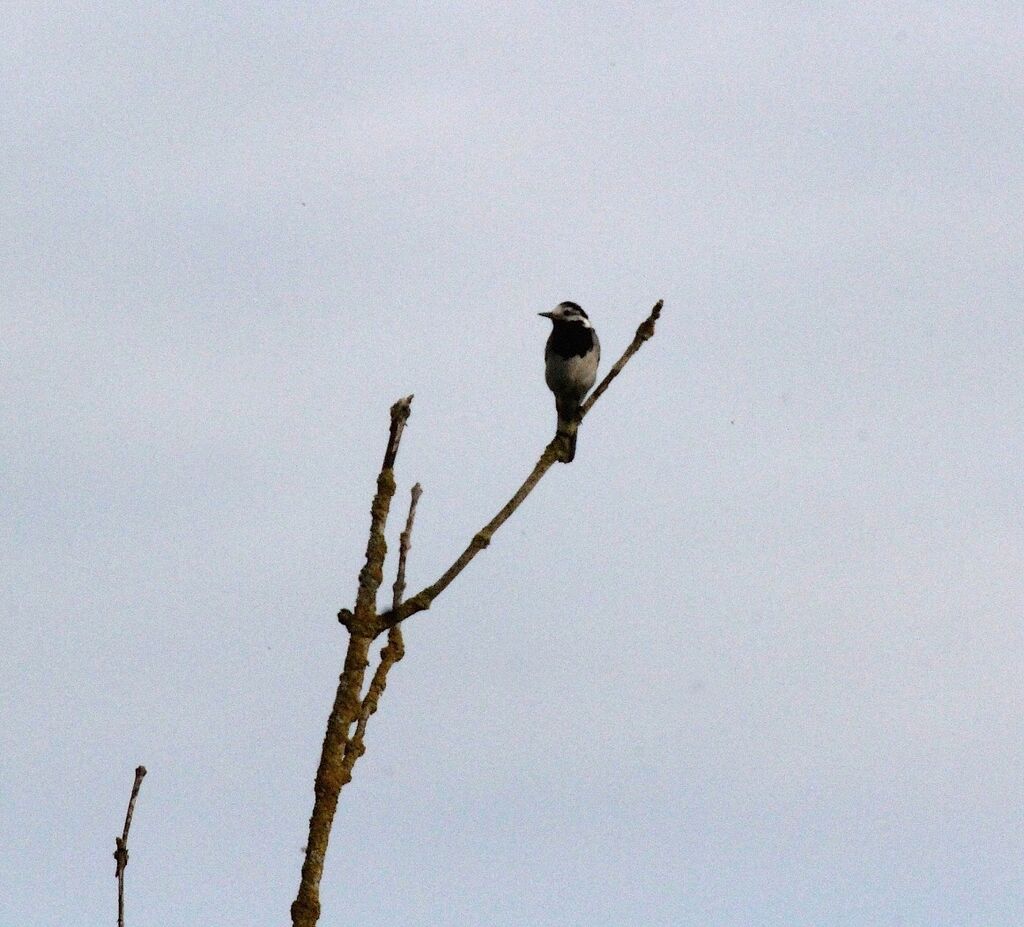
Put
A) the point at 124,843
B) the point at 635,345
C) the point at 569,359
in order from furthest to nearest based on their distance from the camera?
the point at 569,359
the point at 635,345
the point at 124,843

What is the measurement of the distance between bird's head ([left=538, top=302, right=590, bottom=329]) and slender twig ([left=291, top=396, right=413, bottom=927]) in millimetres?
11251

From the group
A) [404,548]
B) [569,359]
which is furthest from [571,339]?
[404,548]

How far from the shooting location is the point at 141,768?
167 inches

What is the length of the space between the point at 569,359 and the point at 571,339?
1.25ft

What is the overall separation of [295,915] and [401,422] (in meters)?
1.41

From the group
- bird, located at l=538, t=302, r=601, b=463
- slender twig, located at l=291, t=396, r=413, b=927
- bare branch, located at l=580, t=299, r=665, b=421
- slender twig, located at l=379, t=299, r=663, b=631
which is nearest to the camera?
slender twig, located at l=291, t=396, r=413, b=927

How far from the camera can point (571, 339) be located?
15469mm

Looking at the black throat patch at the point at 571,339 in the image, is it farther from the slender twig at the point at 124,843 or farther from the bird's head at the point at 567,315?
the slender twig at the point at 124,843

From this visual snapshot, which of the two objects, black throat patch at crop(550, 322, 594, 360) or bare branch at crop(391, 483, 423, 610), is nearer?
bare branch at crop(391, 483, 423, 610)

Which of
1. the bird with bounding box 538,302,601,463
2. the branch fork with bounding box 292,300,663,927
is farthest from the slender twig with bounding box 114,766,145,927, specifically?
the bird with bounding box 538,302,601,463

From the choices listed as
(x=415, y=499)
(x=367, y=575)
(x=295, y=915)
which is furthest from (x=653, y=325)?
(x=295, y=915)

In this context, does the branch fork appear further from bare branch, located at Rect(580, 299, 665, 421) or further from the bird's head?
the bird's head

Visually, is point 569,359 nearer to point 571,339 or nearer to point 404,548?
point 571,339

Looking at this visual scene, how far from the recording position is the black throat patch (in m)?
15.2
